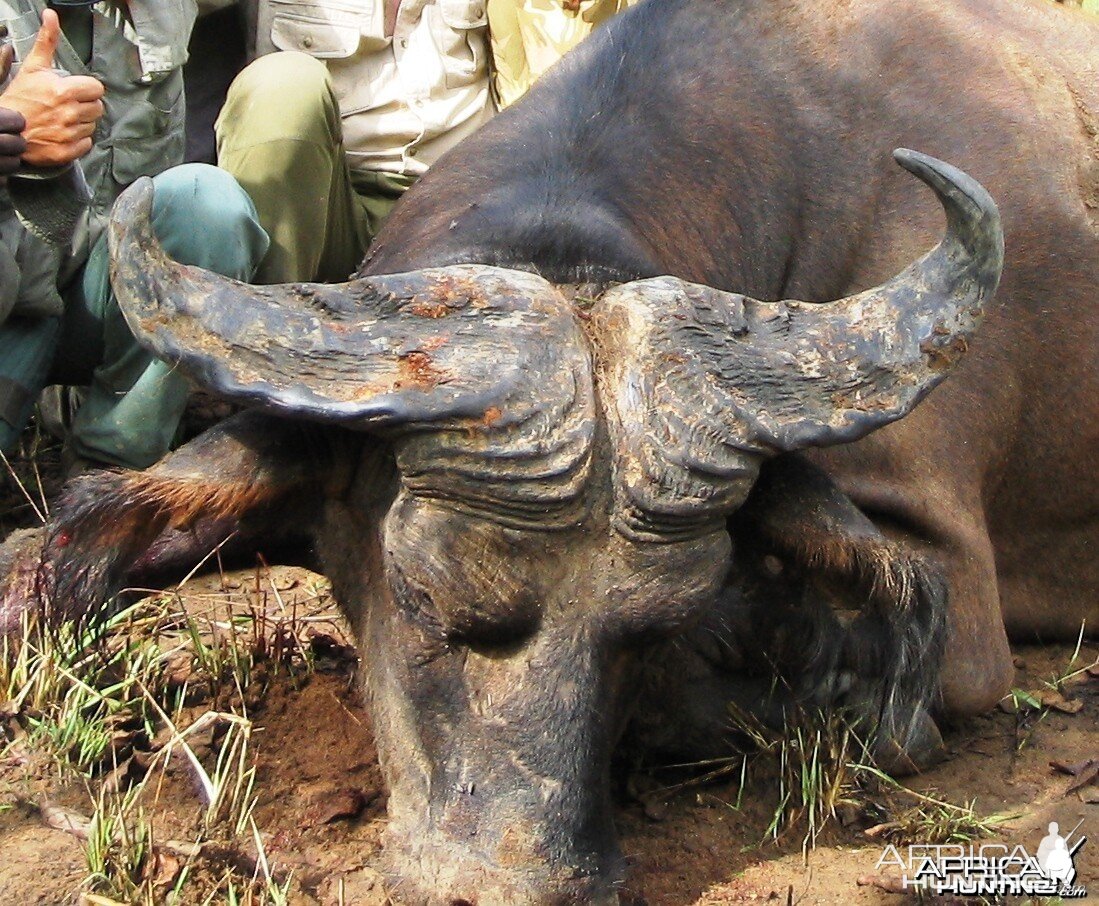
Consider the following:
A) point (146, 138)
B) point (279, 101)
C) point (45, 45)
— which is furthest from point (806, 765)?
point (279, 101)

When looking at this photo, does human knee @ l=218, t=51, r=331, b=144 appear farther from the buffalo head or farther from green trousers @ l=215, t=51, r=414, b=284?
the buffalo head

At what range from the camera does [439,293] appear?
294 centimetres

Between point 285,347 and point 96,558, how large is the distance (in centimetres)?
78

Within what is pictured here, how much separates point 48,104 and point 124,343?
102cm

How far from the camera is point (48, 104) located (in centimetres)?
411

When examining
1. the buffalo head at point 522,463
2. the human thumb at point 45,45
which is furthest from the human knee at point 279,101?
the buffalo head at point 522,463

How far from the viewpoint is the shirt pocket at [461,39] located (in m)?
5.88

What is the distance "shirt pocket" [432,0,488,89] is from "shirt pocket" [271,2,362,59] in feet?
1.04

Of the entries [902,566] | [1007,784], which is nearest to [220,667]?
[902,566]

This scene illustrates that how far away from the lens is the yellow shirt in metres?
5.70

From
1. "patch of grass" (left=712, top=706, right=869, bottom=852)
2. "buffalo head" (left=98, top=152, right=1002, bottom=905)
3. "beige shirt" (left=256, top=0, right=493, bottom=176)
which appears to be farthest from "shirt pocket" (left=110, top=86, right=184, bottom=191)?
"patch of grass" (left=712, top=706, right=869, bottom=852)

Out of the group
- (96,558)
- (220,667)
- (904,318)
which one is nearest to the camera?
(904,318)

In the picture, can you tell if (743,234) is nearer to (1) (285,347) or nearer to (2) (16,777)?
(1) (285,347)

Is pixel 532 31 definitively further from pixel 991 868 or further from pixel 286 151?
pixel 991 868
